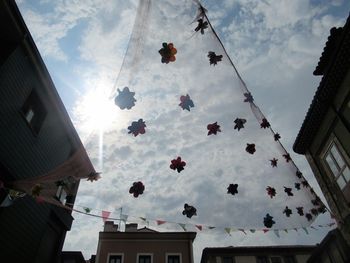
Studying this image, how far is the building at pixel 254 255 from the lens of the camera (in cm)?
2923

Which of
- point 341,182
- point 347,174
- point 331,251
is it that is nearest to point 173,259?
point 331,251

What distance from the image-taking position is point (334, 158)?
11992mm

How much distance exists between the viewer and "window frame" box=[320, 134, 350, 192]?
11155mm

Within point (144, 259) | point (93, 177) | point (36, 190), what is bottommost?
point (36, 190)

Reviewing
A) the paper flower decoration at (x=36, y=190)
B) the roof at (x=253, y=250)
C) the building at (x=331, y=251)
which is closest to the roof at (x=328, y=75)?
the building at (x=331, y=251)

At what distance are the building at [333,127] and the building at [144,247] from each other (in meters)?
14.8

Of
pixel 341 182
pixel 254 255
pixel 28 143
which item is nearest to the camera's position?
pixel 28 143

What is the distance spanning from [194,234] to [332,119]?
17.2 meters

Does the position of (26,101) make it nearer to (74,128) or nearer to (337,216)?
(74,128)

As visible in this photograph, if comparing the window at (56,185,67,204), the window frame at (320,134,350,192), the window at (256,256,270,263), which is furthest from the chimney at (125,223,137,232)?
the window frame at (320,134,350,192)

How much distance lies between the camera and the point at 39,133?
34.8 ft

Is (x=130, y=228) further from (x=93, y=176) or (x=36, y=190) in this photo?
(x=36, y=190)

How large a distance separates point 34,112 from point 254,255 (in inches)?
1054

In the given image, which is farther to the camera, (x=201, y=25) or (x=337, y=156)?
(x=337, y=156)
